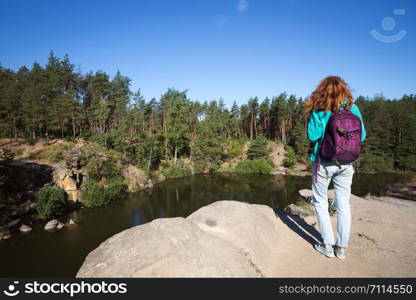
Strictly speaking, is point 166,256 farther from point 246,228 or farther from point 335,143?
point 335,143

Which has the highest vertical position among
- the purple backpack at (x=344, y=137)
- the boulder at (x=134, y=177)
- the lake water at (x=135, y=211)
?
the purple backpack at (x=344, y=137)

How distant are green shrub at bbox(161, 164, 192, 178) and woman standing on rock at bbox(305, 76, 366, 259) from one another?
35783 millimetres

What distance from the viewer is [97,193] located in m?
22.3

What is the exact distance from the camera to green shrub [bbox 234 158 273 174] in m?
42.0

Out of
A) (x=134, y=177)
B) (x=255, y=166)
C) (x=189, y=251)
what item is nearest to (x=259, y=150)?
(x=255, y=166)

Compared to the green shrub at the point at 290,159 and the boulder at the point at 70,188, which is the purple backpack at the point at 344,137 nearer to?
the boulder at the point at 70,188

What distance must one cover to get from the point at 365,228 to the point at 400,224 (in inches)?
39.9

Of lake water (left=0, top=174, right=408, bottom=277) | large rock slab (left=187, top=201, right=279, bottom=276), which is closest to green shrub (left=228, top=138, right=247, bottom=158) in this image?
lake water (left=0, top=174, right=408, bottom=277)

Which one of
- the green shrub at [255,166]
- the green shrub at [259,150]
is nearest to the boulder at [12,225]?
the green shrub at [255,166]

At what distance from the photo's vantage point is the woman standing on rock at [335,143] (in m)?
2.94

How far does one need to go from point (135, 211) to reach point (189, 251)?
66.9ft

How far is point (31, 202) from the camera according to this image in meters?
19.1

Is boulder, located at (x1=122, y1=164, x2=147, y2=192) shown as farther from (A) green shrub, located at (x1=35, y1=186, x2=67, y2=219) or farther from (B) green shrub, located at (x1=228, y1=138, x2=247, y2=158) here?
(B) green shrub, located at (x1=228, y1=138, x2=247, y2=158)

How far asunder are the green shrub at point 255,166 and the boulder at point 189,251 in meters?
38.6
